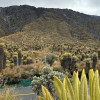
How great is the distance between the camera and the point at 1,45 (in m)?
12.0

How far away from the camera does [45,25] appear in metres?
53.2

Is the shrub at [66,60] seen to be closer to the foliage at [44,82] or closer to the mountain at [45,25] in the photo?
the foliage at [44,82]

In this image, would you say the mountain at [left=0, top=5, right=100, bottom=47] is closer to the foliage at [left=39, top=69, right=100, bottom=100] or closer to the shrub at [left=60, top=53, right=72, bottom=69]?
the shrub at [left=60, top=53, right=72, bottom=69]

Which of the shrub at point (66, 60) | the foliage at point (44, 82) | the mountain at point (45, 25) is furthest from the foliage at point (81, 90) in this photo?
the mountain at point (45, 25)

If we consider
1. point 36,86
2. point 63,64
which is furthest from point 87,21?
point 36,86

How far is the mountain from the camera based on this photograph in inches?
1762

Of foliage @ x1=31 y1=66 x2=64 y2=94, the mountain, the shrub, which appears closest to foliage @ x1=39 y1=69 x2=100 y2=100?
foliage @ x1=31 y1=66 x2=64 y2=94

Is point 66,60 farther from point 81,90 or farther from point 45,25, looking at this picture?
point 45,25

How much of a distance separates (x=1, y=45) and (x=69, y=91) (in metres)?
11.1

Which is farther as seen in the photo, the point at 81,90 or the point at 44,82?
the point at 44,82

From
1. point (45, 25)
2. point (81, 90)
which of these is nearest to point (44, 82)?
point (81, 90)

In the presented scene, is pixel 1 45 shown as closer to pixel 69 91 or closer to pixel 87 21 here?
pixel 69 91

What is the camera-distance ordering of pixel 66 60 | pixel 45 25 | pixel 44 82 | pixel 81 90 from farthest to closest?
pixel 45 25 → pixel 66 60 → pixel 44 82 → pixel 81 90

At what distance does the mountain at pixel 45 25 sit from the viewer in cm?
4476
